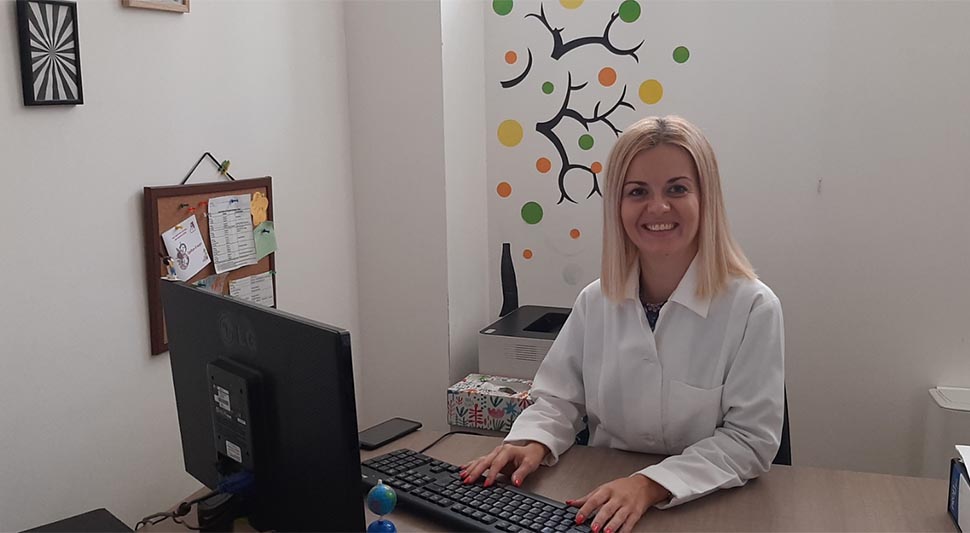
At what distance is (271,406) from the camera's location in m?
1.13

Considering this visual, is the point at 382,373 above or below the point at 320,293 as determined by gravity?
below

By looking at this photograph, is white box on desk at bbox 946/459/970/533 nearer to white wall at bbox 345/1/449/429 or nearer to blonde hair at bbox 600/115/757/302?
blonde hair at bbox 600/115/757/302

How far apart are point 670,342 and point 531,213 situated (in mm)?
1208

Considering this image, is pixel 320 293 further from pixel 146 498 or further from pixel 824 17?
pixel 824 17

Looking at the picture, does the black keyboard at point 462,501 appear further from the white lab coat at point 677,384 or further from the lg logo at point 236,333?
the lg logo at point 236,333

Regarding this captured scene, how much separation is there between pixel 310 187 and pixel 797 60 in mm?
1500

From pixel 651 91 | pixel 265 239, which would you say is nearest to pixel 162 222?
pixel 265 239

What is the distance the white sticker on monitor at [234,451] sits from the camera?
1.20m

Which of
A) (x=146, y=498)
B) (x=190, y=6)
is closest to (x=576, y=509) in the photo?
(x=146, y=498)

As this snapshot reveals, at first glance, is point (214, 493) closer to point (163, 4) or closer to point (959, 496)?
point (163, 4)

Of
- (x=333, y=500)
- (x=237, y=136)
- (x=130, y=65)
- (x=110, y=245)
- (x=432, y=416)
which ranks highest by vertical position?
(x=130, y=65)

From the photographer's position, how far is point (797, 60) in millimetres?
2434

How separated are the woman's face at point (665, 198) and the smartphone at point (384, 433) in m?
0.65

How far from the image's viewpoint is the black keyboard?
4.23 ft
